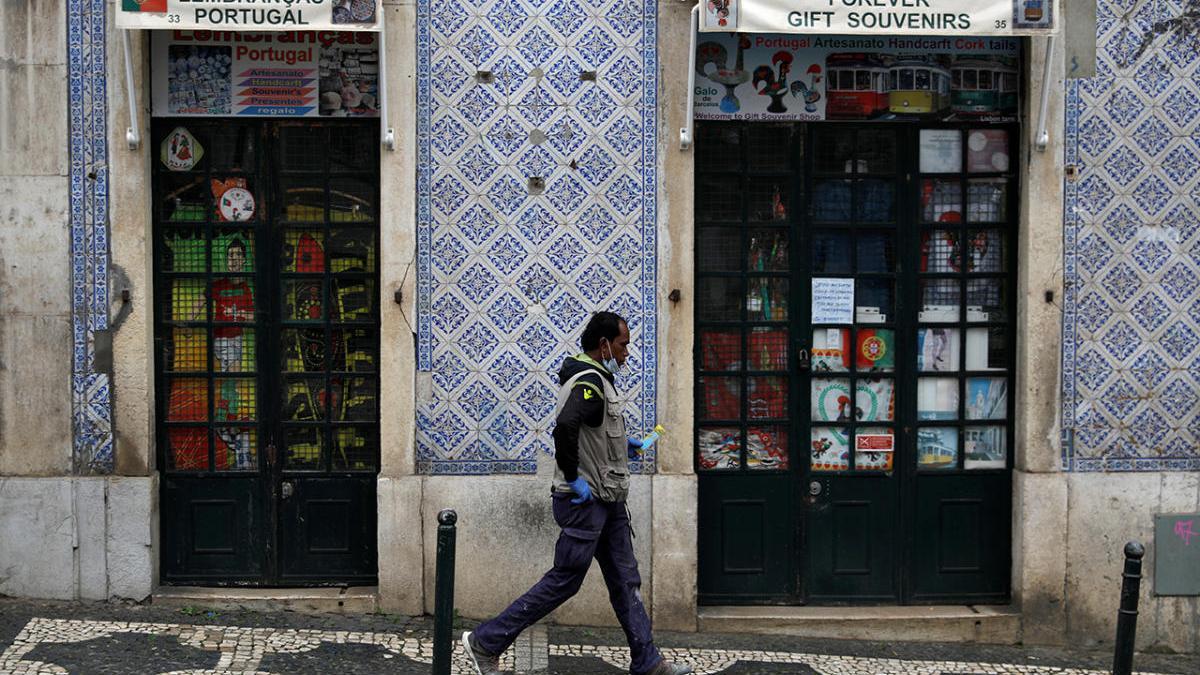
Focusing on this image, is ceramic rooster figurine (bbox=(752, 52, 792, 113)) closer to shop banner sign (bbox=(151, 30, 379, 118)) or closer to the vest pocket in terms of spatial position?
shop banner sign (bbox=(151, 30, 379, 118))

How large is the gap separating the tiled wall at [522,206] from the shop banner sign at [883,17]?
25.7 inches

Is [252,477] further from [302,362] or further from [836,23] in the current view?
[836,23]

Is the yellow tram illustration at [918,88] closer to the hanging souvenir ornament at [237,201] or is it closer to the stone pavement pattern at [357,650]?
the stone pavement pattern at [357,650]

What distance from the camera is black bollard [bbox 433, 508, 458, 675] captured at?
605 cm

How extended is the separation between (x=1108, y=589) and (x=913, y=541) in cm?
115

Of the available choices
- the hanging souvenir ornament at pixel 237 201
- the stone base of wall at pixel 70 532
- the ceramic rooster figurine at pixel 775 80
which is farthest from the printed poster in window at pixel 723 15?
the stone base of wall at pixel 70 532

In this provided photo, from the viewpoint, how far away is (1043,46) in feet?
26.2

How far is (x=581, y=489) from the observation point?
652cm

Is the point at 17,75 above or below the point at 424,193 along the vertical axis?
above

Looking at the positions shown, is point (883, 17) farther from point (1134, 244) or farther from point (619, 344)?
point (619, 344)

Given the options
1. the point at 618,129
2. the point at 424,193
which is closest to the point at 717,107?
the point at 618,129

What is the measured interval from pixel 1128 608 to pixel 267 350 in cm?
483

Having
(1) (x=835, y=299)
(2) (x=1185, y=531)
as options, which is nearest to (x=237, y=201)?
(1) (x=835, y=299)

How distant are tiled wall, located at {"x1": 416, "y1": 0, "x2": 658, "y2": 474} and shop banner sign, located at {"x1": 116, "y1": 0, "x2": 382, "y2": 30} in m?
0.48
